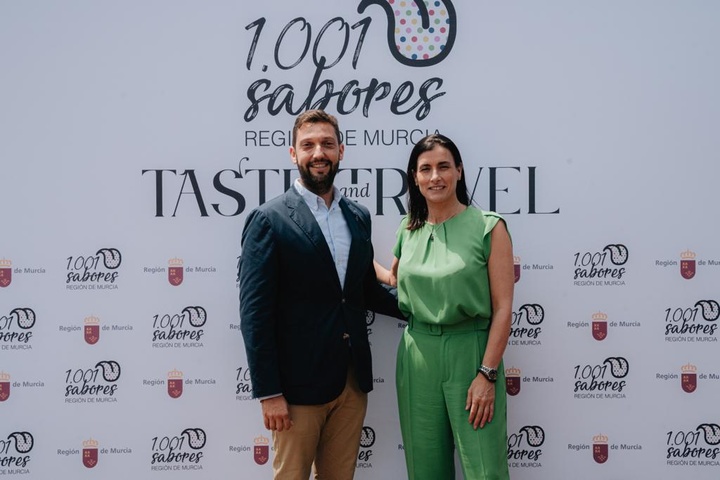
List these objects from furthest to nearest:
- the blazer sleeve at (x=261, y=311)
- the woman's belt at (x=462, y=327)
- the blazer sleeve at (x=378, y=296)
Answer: the blazer sleeve at (x=378, y=296) < the woman's belt at (x=462, y=327) < the blazer sleeve at (x=261, y=311)

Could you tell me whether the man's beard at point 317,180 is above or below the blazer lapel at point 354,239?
above

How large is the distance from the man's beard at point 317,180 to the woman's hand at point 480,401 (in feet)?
3.13

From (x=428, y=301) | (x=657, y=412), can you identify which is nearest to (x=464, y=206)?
(x=428, y=301)

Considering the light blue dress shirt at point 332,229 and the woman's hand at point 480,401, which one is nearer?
the woman's hand at point 480,401

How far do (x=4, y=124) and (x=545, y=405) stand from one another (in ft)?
10.1

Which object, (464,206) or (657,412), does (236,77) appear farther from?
(657,412)

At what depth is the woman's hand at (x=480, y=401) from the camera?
2141 mm

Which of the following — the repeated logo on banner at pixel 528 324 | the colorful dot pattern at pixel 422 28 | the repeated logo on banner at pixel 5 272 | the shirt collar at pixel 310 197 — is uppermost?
the colorful dot pattern at pixel 422 28

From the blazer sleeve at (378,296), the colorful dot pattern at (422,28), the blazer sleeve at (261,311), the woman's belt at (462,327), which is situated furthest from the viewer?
the colorful dot pattern at (422,28)

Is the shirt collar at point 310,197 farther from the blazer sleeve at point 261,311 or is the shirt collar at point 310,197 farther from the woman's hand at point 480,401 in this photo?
the woman's hand at point 480,401

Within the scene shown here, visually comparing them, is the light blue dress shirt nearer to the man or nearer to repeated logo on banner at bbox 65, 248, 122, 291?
the man

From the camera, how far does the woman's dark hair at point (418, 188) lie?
2.28 meters

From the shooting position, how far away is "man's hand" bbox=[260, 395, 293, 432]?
7.01 ft

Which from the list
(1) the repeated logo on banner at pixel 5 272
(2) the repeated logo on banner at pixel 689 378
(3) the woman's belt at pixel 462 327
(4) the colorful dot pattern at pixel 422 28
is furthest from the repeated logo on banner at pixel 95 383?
(2) the repeated logo on banner at pixel 689 378
